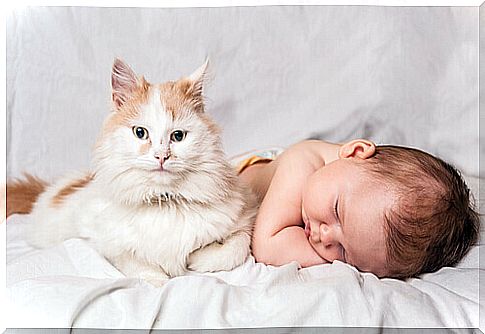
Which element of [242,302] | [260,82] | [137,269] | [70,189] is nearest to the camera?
[242,302]

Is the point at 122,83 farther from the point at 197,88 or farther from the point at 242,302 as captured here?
the point at 242,302

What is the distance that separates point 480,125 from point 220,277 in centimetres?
58

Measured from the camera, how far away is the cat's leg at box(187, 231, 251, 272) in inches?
39.4

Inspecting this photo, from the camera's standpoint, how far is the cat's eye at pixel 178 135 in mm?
1009

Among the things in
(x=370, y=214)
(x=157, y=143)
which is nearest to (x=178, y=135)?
(x=157, y=143)

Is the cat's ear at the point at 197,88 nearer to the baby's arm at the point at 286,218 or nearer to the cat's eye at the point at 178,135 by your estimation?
the cat's eye at the point at 178,135

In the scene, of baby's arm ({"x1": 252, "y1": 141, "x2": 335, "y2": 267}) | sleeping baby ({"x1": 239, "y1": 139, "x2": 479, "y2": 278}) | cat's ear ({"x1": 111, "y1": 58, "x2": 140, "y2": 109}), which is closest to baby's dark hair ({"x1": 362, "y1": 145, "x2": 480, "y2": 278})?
sleeping baby ({"x1": 239, "y1": 139, "x2": 479, "y2": 278})

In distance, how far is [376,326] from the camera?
0.87 metres

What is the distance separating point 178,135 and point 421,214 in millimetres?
350

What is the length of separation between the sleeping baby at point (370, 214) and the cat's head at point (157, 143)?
0.38 feet

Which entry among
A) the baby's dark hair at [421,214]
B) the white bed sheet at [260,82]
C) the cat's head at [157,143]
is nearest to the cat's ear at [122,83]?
the cat's head at [157,143]

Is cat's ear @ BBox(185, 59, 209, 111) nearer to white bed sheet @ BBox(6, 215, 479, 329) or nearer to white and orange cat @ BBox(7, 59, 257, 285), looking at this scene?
white and orange cat @ BBox(7, 59, 257, 285)

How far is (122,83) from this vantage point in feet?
3.40

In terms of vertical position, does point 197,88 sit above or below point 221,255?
above
